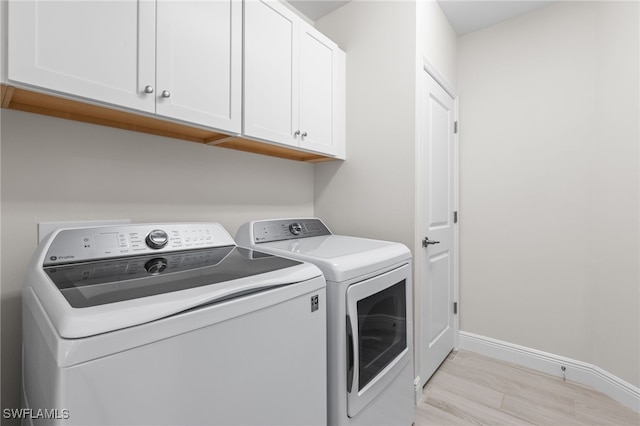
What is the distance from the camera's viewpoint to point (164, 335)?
25.8 inches

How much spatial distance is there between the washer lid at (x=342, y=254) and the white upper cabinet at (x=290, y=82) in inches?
22.2

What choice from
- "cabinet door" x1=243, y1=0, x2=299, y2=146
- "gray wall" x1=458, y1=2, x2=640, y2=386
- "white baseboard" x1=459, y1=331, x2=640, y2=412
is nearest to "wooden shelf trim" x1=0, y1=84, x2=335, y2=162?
"cabinet door" x1=243, y1=0, x2=299, y2=146

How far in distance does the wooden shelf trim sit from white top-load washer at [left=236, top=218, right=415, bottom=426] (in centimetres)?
48

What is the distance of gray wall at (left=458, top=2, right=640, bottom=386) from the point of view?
1.83 metres

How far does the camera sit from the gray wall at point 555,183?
6.00ft

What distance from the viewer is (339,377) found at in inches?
44.1

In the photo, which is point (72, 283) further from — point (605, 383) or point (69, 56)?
point (605, 383)

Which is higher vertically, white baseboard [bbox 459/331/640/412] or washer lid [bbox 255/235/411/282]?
washer lid [bbox 255/235/411/282]

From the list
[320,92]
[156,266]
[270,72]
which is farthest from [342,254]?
[320,92]

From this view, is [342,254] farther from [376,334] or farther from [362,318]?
[376,334]

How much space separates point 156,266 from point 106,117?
0.69 metres

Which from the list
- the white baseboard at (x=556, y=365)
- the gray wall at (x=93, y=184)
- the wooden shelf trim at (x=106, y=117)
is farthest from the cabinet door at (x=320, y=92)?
the white baseboard at (x=556, y=365)

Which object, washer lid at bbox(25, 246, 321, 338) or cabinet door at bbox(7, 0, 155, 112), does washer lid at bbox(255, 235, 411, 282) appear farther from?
cabinet door at bbox(7, 0, 155, 112)

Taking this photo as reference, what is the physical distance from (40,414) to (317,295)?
74cm
